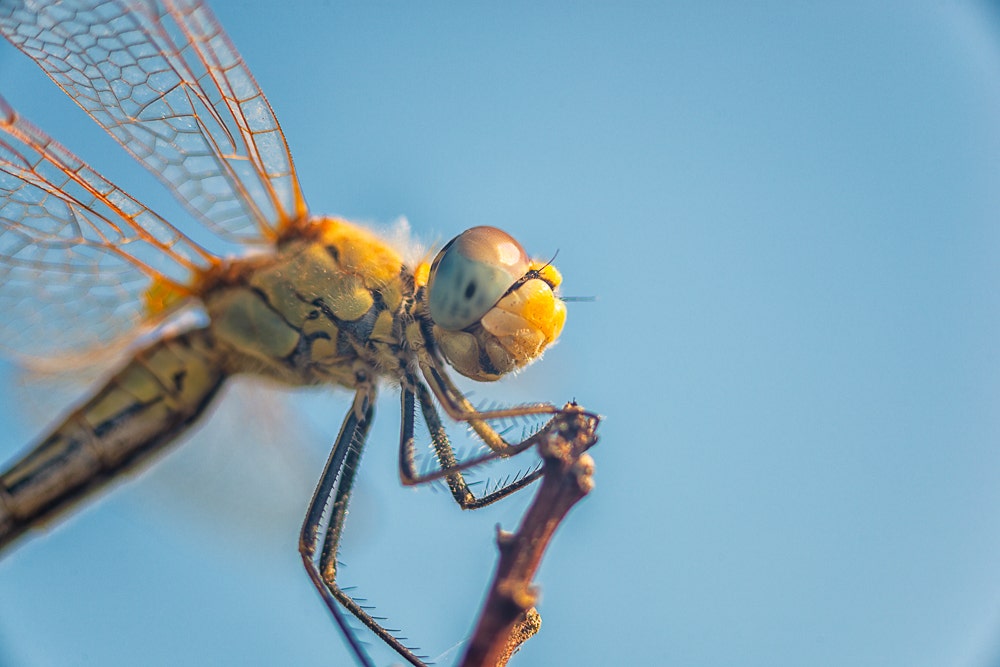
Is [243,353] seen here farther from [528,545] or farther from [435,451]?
[528,545]

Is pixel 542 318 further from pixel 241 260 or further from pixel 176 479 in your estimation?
pixel 176 479

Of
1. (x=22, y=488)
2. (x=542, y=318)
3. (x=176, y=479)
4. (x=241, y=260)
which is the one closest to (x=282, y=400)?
(x=176, y=479)

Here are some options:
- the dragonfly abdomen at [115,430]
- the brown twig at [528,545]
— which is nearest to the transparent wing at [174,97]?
the dragonfly abdomen at [115,430]

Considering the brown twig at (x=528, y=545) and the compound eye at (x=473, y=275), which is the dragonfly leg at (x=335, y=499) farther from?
the brown twig at (x=528, y=545)

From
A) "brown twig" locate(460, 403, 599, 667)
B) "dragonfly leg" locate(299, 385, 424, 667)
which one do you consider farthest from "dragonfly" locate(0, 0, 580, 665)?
"brown twig" locate(460, 403, 599, 667)

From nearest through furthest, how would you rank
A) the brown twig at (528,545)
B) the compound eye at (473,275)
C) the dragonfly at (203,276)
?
the brown twig at (528,545), the compound eye at (473,275), the dragonfly at (203,276)

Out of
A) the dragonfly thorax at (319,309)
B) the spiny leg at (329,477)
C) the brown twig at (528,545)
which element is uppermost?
the dragonfly thorax at (319,309)

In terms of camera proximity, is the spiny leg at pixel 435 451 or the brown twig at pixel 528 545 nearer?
the brown twig at pixel 528 545
